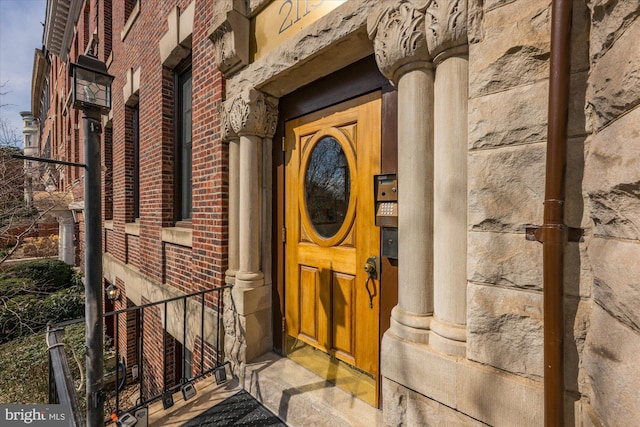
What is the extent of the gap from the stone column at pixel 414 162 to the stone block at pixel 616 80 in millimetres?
755

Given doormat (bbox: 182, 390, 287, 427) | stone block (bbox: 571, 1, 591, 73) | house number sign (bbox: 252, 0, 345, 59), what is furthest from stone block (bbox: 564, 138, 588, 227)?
doormat (bbox: 182, 390, 287, 427)

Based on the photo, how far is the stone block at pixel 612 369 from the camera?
36.7 inches

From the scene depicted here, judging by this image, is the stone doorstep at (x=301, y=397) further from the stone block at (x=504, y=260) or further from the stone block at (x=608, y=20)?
the stone block at (x=608, y=20)

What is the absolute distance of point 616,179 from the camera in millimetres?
996

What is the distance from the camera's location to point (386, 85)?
2.31 metres

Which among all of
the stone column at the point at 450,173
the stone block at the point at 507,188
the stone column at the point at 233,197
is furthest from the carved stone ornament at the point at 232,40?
the stone block at the point at 507,188

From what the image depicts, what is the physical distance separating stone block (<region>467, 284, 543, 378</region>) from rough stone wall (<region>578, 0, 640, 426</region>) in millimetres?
173

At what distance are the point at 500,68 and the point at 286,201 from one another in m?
2.24

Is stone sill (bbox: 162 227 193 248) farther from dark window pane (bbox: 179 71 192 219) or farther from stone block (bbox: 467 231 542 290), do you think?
stone block (bbox: 467 231 542 290)

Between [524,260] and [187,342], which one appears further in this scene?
[187,342]

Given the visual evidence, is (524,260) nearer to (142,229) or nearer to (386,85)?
(386,85)

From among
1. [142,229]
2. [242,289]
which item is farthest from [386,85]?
[142,229]

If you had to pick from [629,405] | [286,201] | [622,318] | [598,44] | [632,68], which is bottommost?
[629,405]

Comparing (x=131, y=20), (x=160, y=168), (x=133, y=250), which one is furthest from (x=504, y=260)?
(x=131, y=20)
